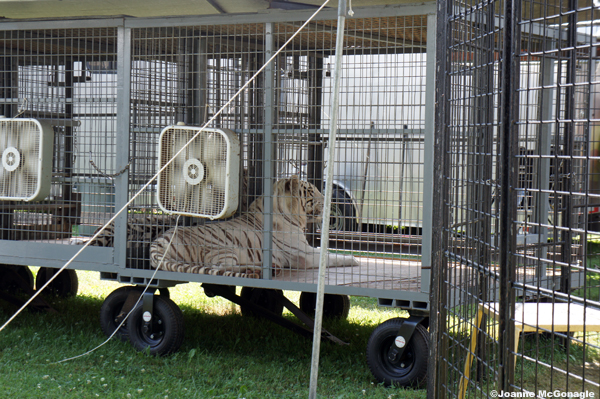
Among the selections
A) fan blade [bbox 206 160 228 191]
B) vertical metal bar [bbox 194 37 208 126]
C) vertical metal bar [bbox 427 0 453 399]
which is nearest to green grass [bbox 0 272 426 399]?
vertical metal bar [bbox 427 0 453 399]

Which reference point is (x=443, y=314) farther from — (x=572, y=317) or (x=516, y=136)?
(x=516, y=136)

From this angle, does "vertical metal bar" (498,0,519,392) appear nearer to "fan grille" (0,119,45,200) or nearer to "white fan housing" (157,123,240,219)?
"white fan housing" (157,123,240,219)

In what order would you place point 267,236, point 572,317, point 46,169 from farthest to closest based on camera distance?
point 46,169 < point 267,236 < point 572,317

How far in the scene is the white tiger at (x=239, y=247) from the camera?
4.90 meters

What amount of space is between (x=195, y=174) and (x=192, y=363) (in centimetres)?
159

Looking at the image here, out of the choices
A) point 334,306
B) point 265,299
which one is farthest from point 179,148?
point 334,306

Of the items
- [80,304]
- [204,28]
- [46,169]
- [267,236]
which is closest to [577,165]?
[267,236]

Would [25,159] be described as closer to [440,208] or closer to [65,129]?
[65,129]

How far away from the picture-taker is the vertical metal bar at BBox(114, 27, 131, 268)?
5070 millimetres

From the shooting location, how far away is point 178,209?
4.82 metres

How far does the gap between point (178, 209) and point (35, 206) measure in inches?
77.2

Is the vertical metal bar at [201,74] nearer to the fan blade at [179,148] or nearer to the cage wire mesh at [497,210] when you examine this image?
the fan blade at [179,148]

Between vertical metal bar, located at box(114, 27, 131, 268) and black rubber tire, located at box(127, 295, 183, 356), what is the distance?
0.47 m

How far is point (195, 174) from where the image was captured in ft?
15.6
